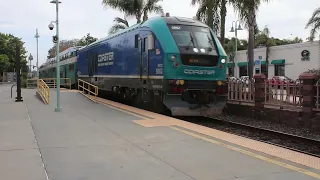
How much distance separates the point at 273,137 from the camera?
10398mm

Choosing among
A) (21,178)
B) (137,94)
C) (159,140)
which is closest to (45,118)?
(137,94)

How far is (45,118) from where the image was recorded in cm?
1150

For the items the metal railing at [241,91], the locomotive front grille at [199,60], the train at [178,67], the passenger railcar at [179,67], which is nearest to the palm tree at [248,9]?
the metal railing at [241,91]

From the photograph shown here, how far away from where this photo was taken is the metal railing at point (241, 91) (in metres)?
14.8

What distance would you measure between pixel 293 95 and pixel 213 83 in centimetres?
291

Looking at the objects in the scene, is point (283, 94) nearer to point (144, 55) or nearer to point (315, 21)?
point (144, 55)

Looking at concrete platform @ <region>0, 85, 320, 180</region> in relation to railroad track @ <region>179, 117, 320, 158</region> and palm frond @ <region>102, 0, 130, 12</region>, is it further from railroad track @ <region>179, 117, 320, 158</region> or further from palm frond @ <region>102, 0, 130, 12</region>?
palm frond @ <region>102, 0, 130, 12</region>

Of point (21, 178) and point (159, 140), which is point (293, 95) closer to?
point (159, 140)

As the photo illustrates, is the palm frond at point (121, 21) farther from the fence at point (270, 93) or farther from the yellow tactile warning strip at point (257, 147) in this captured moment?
the yellow tactile warning strip at point (257, 147)

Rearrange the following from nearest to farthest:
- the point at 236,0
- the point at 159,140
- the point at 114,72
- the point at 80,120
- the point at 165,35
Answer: the point at 159,140 → the point at 80,120 → the point at 165,35 → the point at 114,72 → the point at 236,0

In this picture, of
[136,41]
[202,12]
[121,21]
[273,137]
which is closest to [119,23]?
[121,21]

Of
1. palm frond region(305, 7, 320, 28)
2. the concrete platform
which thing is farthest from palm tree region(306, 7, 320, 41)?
the concrete platform

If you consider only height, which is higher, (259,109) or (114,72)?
(114,72)

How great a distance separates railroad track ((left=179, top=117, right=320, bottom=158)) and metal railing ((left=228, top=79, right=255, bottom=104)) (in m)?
2.47
